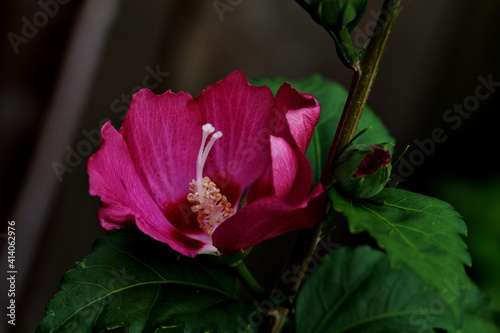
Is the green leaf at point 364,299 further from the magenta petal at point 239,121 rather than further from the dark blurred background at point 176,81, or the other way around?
the dark blurred background at point 176,81

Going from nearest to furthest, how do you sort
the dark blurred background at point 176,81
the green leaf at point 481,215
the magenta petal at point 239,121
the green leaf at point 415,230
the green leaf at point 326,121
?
1. the green leaf at point 415,230
2. the magenta petal at point 239,121
3. the green leaf at point 326,121
4. the dark blurred background at point 176,81
5. the green leaf at point 481,215

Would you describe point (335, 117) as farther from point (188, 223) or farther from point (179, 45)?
point (179, 45)

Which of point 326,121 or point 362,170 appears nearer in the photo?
point 362,170

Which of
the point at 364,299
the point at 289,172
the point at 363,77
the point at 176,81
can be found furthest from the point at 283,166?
the point at 176,81

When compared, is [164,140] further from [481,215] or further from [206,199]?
[481,215]

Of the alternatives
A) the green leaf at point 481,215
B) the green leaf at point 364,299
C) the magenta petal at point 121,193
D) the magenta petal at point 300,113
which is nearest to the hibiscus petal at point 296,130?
the magenta petal at point 300,113

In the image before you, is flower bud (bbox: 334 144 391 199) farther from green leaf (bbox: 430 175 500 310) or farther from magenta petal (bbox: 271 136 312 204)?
green leaf (bbox: 430 175 500 310)

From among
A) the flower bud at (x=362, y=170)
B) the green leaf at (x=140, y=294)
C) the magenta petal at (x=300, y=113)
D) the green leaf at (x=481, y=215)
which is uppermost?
the magenta petal at (x=300, y=113)
